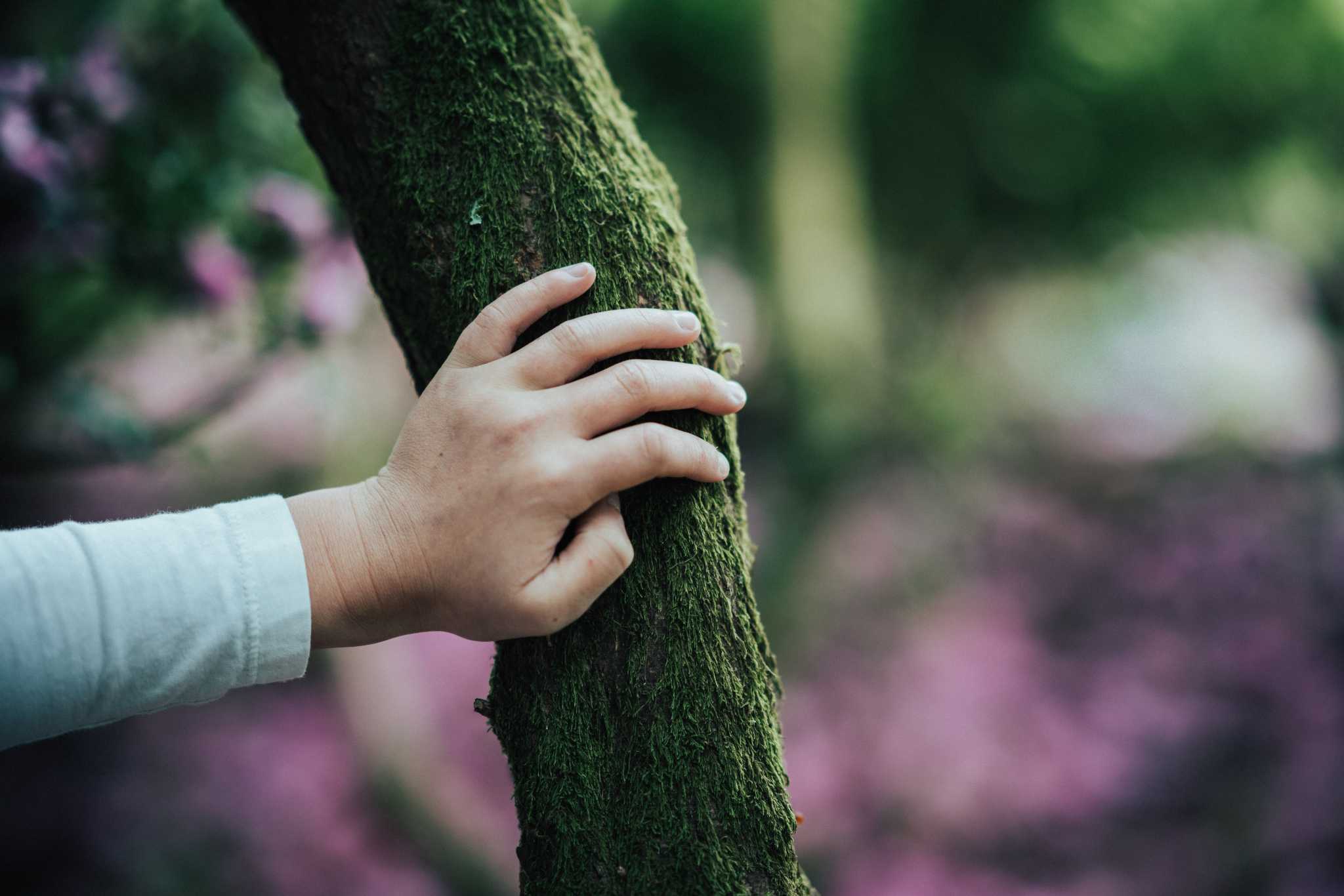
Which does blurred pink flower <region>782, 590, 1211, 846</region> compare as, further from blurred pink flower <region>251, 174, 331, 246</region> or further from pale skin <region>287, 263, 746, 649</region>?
pale skin <region>287, 263, 746, 649</region>

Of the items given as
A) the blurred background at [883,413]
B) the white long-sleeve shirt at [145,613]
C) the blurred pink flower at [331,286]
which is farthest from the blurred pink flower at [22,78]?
the white long-sleeve shirt at [145,613]

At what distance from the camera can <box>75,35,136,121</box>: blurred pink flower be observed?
199 cm

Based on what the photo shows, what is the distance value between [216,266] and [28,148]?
45 centimetres

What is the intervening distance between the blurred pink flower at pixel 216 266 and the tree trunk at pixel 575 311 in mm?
1274

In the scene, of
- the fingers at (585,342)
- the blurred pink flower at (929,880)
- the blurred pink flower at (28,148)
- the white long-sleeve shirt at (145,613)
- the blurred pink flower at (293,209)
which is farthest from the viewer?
the blurred pink flower at (929,880)

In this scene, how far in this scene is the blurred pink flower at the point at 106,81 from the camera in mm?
1987

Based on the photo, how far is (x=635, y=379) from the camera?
0.83m

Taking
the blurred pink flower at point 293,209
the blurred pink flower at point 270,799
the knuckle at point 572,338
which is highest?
the blurred pink flower at point 293,209

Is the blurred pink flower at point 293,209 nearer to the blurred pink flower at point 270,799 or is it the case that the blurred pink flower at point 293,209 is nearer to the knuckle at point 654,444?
the knuckle at point 654,444

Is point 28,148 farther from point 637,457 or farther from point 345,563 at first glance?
point 637,457

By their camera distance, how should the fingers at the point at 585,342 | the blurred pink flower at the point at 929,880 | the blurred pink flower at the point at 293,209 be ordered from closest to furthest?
1. the fingers at the point at 585,342
2. the blurred pink flower at the point at 293,209
3. the blurred pink flower at the point at 929,880

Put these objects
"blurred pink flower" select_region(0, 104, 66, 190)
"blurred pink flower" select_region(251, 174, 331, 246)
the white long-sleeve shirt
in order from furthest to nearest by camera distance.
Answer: "blurred pink flower" select_region(251, 174, 331, 246), "blurred pink flower" select_region(0, 104, 66, 190), the white long-sleeve shirt

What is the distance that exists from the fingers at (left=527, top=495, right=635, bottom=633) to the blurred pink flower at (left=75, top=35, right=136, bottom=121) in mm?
2012

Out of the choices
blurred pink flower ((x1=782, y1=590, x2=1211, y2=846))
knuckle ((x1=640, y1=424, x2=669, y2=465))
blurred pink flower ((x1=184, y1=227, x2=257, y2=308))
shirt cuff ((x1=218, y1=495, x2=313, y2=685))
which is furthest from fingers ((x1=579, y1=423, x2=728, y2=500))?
blurred pink flower ((x1=782, y1=590, x2=1211, y2=846))
